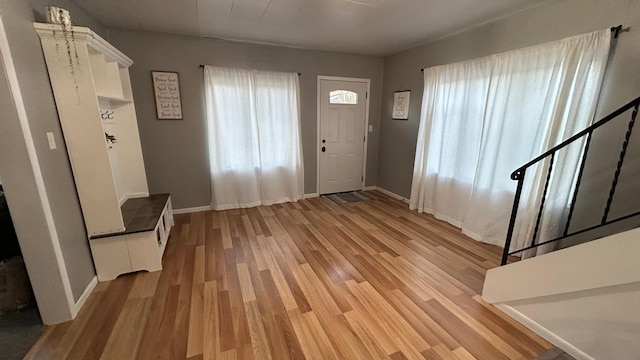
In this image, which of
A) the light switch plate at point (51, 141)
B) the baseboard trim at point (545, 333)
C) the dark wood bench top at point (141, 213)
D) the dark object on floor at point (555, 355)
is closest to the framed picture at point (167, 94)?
the dark wood bench top at point (141, 213)

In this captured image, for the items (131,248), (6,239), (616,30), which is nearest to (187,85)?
(131,248)

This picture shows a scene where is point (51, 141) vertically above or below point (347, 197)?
above

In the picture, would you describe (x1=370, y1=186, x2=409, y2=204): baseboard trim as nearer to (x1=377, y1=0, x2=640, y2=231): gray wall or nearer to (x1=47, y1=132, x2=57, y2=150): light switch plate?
(x1=377, y1=0, x2=640, y2=231): gray wall

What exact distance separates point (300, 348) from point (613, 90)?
321cm

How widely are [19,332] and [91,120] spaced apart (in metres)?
1.59

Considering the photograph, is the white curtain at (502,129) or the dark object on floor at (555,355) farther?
the white curtain at (502,129)

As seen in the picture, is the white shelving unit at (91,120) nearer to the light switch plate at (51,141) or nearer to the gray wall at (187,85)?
the light switch plate at (51,141)

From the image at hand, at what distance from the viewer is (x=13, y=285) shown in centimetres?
190

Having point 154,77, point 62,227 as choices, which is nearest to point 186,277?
point 62,227

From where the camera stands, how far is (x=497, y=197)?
9.77 ft

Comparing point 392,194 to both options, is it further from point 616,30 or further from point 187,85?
point 187,85

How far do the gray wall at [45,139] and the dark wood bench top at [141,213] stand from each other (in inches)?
11.2

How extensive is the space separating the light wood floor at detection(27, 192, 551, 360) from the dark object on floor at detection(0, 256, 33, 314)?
416 mm

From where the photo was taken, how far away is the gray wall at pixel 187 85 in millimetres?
3414
